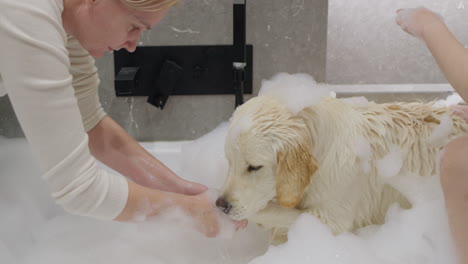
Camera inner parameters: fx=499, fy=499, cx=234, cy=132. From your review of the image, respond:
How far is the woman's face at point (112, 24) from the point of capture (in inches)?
35.5

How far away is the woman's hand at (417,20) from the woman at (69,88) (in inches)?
20.0

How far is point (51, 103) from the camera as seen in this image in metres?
0.80

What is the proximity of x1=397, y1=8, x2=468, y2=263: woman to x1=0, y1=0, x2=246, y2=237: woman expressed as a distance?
0.46 m

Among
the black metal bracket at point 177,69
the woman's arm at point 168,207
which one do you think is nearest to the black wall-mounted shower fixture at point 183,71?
the black metal bracket at point 177,69

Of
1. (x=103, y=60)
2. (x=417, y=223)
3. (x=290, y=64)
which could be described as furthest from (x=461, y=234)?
(x=103, y=60)

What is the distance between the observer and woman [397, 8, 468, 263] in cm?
92

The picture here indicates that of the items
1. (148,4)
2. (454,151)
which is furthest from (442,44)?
(148,4)

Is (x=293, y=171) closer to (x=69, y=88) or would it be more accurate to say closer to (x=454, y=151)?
(x=454, y=151)

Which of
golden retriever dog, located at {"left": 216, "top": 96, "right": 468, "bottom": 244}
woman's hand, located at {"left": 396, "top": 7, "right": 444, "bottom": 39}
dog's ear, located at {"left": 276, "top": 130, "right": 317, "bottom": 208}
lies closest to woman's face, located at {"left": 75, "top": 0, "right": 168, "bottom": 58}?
golden retriever dog, located at {"left": 216, "top": 96, "right": 468, "bottom": 244}

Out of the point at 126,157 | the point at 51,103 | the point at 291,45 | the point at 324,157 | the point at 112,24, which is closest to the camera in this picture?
the point at 51,103

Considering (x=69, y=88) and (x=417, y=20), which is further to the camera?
(x=417, y=20)

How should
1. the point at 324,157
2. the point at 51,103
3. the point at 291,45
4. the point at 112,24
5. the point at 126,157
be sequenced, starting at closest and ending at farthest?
the point at 51,103
the point at 112,24
the point at 324,157
the point at 126,157
the point at 291,45

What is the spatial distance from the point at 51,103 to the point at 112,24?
21 cm

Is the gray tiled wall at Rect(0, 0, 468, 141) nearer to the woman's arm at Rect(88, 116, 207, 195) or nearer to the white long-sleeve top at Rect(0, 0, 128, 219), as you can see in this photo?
the woman's arm at Rect(88, 116, 207, 195)
